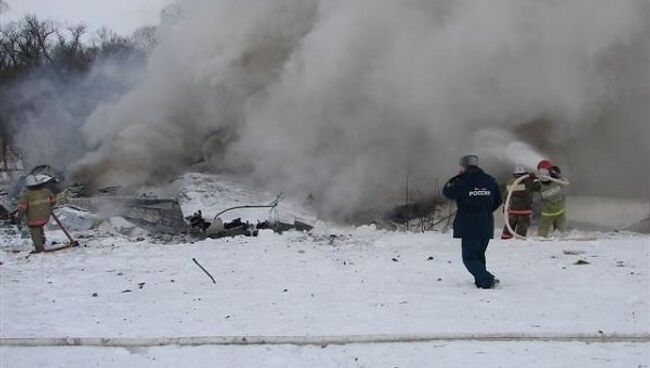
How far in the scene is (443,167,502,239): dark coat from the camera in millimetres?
5469

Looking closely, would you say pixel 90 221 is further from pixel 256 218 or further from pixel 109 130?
pixel 109 130

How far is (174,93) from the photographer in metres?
16.9

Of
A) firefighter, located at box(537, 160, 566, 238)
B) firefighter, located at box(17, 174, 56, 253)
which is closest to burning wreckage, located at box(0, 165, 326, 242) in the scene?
firefighter, located at box(17, 174, 56, 253)

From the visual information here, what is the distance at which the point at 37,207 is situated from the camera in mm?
8359

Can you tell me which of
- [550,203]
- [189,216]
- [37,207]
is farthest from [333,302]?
[189,216]

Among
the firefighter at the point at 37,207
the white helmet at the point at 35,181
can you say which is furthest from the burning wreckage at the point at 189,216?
the firefighter at the point at 37,207

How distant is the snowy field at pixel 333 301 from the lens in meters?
3.79

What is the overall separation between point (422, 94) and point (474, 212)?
702 cm

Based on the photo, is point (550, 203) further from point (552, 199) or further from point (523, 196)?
point (523, 196)

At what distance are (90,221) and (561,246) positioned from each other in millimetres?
7408

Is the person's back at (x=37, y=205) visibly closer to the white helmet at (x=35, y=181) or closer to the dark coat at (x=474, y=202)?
the white helmet at (x=35, y=181)

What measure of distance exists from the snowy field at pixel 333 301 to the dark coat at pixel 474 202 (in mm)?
500

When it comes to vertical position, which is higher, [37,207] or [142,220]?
[37,207]

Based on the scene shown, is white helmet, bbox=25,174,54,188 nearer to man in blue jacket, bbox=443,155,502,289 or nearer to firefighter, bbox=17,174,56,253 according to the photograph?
firefighter, bbox=17,174,56,253
